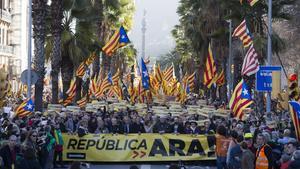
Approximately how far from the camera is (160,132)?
Answer: 1844 cm

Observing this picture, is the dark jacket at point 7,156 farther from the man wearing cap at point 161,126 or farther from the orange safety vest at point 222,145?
the man wearing cap at point 161,126

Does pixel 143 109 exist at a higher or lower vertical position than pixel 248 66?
lower

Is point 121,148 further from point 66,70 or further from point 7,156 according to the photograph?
point 66,70

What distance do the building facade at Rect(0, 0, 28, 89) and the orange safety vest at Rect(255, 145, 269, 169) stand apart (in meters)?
56.2

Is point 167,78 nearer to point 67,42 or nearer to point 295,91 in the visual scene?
point 67,42

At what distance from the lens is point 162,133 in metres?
18.1

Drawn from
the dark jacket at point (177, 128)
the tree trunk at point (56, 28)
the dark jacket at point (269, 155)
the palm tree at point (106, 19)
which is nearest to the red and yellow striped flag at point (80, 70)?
the palm tree at point (106, 19)

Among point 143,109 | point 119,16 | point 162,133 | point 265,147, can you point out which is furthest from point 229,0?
point 119,16

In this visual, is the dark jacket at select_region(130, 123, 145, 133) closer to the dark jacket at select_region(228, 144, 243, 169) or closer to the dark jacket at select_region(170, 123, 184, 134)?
the dark jacket at select_region(170, 123, 184, 134)

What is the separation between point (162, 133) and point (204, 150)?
131cm

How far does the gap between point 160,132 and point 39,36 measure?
24.4 feet

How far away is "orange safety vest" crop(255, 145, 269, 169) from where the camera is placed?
37.0ft

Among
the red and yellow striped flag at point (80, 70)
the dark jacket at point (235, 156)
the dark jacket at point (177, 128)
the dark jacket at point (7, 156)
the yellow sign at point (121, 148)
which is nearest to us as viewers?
the dark jacket at point (7, 156)

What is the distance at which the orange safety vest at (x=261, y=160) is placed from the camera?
444 inches
